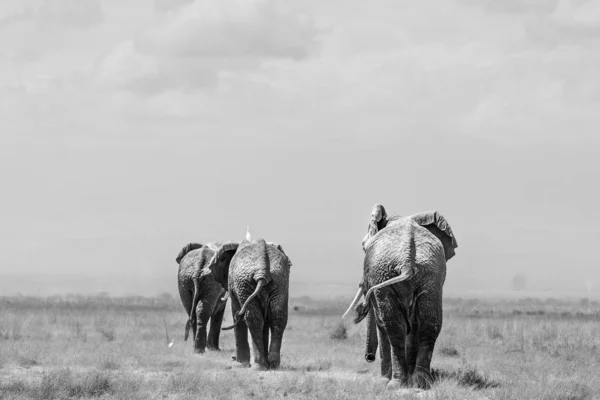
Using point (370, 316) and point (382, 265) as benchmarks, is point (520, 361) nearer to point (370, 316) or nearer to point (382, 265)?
point (370, 316)

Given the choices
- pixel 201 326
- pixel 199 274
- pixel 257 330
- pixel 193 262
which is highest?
pixel 193 262

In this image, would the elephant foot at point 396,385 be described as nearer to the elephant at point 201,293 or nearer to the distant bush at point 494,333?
the elephant at point 201,293

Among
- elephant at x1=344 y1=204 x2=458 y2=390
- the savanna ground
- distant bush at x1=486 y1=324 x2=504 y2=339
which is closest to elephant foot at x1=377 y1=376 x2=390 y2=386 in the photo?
the savanna ground

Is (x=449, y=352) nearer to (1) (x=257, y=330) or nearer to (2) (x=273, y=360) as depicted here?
(2) (x=273, y=360)

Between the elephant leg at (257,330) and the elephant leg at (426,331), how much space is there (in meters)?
4.17

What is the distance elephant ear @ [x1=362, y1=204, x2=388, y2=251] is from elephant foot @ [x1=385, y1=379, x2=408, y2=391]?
2.46m

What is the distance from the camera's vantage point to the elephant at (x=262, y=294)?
57.7 feet

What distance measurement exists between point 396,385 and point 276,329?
403cm

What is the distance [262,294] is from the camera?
1769 cm

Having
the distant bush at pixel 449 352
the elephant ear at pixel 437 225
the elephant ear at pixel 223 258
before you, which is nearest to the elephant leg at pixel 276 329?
the elephant ear at pixel 223 258

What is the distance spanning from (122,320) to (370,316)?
21.3m

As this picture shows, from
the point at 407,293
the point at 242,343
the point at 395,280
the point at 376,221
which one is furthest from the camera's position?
the point at 242,343

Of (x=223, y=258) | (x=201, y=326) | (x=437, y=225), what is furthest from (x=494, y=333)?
(x=437, y=225)

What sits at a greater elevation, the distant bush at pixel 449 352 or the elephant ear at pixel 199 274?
the elephant ear at pixel 199 274
